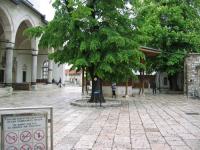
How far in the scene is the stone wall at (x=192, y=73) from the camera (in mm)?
29844

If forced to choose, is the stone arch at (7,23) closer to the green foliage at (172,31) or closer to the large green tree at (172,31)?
the green foliage at (172,31)

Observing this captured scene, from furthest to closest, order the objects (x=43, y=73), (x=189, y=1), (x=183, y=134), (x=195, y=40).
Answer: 1. (x=43, y=73)
2. (x=189, y=1)
3. (x=195, y=40)
4. (x=183, y=134)

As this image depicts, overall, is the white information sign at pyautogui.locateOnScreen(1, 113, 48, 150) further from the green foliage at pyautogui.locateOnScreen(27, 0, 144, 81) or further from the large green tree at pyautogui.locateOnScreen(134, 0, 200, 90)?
the large green tree at pyautogui.locateOnScreen(134, 0, 200, 90)

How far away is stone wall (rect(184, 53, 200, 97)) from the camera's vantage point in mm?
29844

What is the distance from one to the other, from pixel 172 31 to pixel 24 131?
29279 millimetres

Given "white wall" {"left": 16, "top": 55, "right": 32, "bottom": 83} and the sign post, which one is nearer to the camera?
the sign post

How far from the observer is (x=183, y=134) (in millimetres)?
10164

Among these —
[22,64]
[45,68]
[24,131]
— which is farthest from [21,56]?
[24,131]

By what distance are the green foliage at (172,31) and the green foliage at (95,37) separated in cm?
1317

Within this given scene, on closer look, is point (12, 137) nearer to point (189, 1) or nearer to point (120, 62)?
point (120, 62)

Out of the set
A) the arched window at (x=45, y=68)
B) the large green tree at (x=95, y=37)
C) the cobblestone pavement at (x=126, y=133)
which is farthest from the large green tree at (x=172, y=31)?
the cobblestone pavement at (x=126, y=133)

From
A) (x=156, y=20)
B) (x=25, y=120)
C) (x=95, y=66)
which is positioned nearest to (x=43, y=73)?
(x=156, y=20)

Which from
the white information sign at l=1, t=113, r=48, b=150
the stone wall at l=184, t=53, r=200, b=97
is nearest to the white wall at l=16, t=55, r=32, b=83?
the stone wall at l=184, t=53, r=200, b=97

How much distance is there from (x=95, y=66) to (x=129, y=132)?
9.48 metres
